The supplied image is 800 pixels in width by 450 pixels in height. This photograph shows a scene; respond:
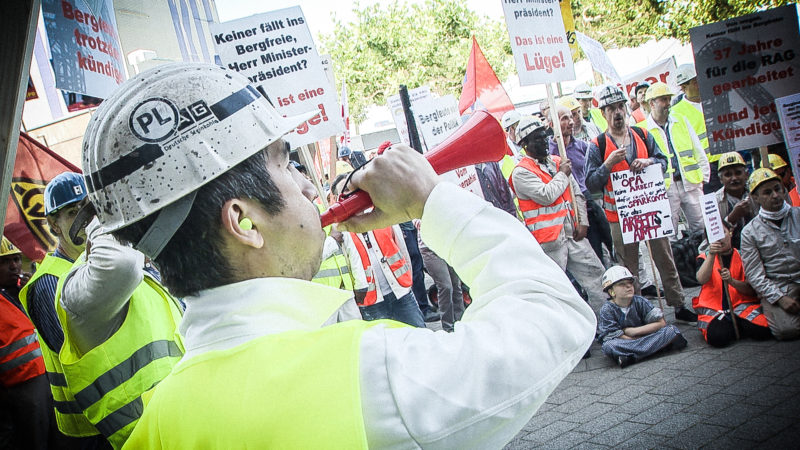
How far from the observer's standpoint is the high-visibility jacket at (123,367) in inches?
95.7

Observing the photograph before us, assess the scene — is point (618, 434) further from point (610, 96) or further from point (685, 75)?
point (685, 75)

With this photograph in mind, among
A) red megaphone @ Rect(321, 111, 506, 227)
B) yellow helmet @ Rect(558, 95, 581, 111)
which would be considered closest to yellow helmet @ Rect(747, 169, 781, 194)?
yellow helmet @ Rect(558, 95, 581, 111)

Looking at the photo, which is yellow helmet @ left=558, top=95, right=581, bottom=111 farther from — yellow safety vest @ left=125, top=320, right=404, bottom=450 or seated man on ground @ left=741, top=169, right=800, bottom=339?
yellow safety vest @ left=125, top=320, right=404, bottom=450

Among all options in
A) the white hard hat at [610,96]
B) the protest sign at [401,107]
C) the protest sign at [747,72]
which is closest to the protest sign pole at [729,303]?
the protest sign at [747,72]

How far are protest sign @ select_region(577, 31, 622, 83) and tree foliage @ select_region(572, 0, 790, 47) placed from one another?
38.4 feet

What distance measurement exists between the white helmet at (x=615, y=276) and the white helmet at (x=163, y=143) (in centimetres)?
493

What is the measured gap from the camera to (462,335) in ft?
3.07

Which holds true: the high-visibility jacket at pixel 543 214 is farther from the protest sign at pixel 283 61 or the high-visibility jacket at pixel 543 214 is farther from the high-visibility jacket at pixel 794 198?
the protest sign at pixel 283 61

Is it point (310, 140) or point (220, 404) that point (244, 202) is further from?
point (310, 140)

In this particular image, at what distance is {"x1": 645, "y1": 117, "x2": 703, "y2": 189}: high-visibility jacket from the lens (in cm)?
708

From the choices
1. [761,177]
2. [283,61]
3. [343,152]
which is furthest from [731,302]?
[343,152]

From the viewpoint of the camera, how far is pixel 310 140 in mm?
4250

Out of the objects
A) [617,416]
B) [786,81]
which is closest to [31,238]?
[617,416]

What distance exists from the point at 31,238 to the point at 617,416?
396 centimetres
